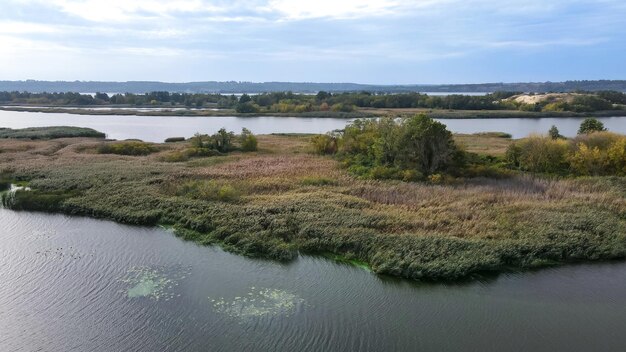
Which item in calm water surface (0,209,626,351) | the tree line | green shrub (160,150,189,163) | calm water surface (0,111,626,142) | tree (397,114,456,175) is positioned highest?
the tree line

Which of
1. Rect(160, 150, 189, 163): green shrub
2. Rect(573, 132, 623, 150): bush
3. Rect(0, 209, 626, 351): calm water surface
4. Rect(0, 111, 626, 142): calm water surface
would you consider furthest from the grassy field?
Rect(0, 111, 626, 142): calm water surface

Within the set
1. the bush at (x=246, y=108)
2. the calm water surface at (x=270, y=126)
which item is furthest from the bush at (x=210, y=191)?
the bush at (x=246, y=108)

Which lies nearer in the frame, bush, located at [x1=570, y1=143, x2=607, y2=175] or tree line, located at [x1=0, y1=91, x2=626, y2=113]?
bush, located at [x1=570, y1=143, x2=607, y2=175]

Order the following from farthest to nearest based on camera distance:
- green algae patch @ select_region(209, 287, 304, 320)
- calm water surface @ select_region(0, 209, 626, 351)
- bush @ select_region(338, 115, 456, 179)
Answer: bush @ select_region(338, 115, 456, 179) < green algae patch @ select_region(209, 287, 304, 320) < calm water surface @ select_region(0, 209, 626, 351)

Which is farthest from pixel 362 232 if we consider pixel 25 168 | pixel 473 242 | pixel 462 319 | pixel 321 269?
pixel 25 168

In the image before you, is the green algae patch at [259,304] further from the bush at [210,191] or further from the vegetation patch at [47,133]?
the vegetation patch at [47,133]

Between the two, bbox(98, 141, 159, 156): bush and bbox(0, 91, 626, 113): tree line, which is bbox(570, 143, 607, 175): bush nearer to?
bbox(98, 141, 159, 156): bush

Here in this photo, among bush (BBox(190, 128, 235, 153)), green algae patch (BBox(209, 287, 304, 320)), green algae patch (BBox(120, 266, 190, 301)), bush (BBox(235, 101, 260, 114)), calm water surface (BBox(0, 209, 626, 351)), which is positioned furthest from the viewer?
bush (BBox(235, 101, 260, 114))
